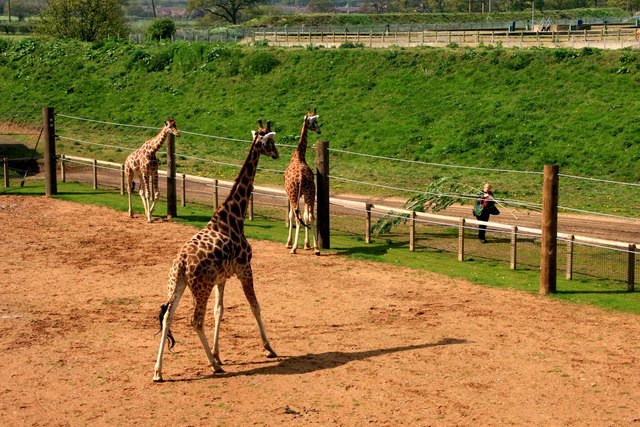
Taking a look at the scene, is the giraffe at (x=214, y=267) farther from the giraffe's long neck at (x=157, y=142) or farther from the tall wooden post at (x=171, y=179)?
the giraffe's long neck at (x=157, y=142)

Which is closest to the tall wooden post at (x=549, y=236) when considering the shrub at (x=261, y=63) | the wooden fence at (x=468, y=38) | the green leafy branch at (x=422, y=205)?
the green leafy branch at (x=422, y=205)

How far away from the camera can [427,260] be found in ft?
66.9

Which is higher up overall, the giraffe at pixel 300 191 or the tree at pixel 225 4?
the tree at pixel 225 4

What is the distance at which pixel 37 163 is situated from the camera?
118 ft

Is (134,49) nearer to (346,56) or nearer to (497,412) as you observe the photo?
(346,56)

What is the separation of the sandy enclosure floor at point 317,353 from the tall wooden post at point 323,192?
50.4 inches

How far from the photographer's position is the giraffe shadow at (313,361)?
523 inches

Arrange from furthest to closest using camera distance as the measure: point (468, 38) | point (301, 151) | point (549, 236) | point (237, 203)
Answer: point (468, 38) → point (301, 151) → point (549, 236) → point (237, 203)

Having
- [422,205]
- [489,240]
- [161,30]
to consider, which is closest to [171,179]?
[422,205]

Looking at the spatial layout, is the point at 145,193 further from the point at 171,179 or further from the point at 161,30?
the point at 161,30

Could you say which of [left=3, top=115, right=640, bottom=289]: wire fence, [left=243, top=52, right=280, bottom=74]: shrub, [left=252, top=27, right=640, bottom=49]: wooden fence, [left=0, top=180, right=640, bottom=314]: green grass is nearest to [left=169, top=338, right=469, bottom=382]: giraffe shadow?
[left=0, top=180, right=640, bottom=314]: green grass

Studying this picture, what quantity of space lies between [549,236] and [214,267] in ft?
22.8

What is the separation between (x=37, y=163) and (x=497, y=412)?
27562 millimetres

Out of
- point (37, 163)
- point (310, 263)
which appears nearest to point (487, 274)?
point (310, 263)
